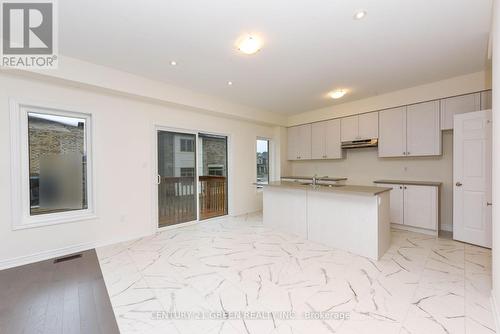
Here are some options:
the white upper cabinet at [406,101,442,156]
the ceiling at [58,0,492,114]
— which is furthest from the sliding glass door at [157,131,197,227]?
the white upper cabinet at [406,101,442,156]

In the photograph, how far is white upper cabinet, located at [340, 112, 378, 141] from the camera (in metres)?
4.70

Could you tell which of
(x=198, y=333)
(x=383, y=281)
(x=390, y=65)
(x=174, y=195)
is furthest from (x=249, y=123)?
(x=198, y=333)

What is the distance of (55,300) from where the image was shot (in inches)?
83.5

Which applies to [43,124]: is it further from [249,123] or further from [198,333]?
[249,123]

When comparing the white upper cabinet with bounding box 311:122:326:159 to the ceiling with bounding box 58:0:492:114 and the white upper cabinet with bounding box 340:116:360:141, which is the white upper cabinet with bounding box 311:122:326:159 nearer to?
the white upper cabinet with bounding box 340:116:360:141

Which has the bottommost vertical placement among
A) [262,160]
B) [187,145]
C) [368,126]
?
[262,160]

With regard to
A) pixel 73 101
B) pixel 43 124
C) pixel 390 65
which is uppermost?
pixel 390 65

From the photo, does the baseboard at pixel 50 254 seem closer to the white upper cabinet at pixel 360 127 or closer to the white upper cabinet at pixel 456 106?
the white upper cabinet at pixel 360 127

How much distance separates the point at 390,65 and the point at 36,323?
16.1ft

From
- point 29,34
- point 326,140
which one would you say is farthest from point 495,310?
point 29,34

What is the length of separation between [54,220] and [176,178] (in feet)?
6.32

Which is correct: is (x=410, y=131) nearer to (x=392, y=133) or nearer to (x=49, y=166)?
(x=392, y=133)

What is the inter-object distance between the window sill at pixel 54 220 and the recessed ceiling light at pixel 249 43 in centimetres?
328

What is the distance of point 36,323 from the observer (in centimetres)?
182
